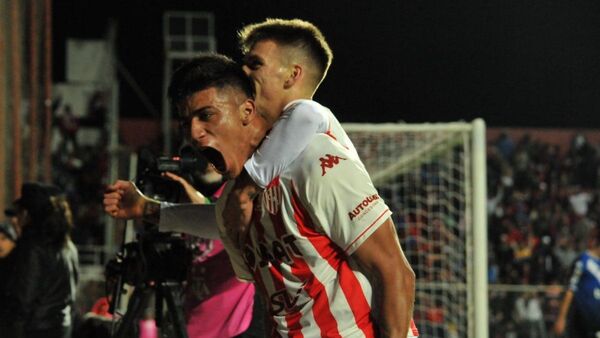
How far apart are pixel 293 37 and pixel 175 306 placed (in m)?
1.39

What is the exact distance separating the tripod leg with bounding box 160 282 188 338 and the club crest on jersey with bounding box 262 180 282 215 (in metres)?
1.42

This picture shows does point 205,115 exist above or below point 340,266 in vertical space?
above

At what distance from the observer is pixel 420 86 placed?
19.6m

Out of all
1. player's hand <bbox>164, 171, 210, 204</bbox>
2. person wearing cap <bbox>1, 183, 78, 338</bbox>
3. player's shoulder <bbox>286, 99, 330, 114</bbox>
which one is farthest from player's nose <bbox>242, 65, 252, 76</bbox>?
person wearing cap <bbox>1, 183, 78, 338</bbox>

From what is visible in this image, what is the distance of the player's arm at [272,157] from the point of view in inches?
102

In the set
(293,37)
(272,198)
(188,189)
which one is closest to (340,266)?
(272,198)

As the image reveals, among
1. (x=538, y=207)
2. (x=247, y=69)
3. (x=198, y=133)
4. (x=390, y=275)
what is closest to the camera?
(x=390, y=275)

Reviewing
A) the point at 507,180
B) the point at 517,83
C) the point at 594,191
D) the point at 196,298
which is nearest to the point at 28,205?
the point at 196,298

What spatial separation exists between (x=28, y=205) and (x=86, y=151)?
11.0 metres

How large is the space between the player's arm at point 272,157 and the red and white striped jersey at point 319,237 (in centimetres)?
2

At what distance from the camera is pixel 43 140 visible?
10211 millimetres

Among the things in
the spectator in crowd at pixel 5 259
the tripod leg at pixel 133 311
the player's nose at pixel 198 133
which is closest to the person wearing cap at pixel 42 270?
the spectator in crowd at pixel 5 259

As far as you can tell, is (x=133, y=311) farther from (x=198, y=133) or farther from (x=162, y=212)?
(x=198, y=133)

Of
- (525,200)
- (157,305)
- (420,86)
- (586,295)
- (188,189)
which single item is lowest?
(525,200)
